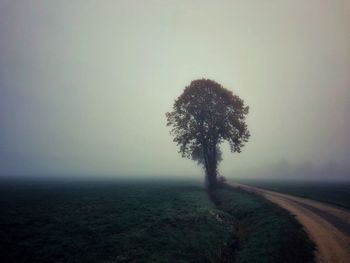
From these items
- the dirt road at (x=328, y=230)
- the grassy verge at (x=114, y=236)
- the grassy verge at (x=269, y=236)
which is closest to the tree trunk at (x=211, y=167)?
the grassy verge at (x=269, y=236)

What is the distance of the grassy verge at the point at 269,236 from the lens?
632 inches

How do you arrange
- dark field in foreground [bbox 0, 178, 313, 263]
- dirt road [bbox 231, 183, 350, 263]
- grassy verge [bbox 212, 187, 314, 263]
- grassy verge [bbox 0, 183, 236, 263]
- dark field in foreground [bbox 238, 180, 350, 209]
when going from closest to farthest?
dirt road [bbox 231, 183, 350, 263]
grassy verge [bbox 212, 187, 314, 263]
dark field in foreground [bbox 0, 178, 313, 263]
grassy verge [bbox 0, 183, 236, 263]
dark field in foreground [bbox 238, 180, 350, 209]

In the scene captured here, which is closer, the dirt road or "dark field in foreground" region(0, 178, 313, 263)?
the dirt road

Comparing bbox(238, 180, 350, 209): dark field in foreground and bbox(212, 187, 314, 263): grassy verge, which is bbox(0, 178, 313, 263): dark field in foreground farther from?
bbox(238, 180, 350, 209): dark field in foreground

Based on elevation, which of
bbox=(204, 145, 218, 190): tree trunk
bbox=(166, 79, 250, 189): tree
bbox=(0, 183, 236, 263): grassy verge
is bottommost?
bbox=(0, 183, 236, 263): grassy verge

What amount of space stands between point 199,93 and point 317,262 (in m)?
39.9

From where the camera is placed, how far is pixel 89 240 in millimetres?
19734

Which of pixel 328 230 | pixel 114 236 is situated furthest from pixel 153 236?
pixel 328 230

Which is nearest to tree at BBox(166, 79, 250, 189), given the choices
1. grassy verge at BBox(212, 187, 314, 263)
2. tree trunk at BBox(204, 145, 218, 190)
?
tree trunk at BBox(204, 145, 218, 190)

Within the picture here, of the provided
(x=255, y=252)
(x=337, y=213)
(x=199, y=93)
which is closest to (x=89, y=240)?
(x=255, y=252)

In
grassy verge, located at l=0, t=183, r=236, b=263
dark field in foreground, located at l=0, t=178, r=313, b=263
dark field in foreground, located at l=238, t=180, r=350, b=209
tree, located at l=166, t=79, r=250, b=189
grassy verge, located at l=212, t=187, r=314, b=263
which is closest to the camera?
grassy verge, located at l=212, t=187, r=314, b=263

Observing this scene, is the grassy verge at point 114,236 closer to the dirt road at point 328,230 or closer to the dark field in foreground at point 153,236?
the dark field in foreground at point 153,236

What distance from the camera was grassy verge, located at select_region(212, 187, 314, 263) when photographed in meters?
16.1

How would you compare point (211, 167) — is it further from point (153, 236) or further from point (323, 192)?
point (153, 236)
